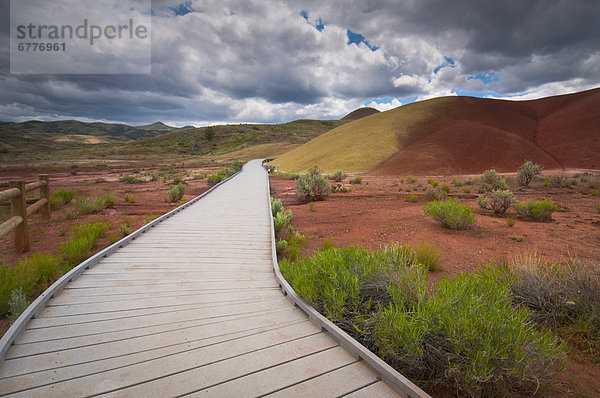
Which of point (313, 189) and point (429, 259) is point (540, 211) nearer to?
point (429, 259)

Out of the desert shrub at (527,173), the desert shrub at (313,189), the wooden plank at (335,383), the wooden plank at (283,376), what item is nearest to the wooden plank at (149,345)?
the wooden plank at (283,376)

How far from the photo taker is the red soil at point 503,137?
2609 centimetres

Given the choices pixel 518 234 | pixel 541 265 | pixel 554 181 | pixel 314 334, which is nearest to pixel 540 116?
pixel 554 181

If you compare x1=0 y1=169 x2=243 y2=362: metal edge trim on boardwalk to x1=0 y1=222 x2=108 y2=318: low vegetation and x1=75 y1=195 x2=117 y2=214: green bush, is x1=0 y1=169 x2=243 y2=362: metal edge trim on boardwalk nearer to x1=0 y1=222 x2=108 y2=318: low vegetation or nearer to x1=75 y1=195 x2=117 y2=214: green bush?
x1=0 y1=222 x2=108 y2=318: low vegetation

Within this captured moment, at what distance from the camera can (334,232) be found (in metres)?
7.25

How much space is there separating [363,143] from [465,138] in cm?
1106

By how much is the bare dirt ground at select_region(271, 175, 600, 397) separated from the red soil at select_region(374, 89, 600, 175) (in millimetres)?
16915

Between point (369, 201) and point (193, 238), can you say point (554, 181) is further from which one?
point (193, 238)

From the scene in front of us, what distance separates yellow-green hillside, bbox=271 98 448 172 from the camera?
30859mm

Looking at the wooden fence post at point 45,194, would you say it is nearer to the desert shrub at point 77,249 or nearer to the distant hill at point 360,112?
the desert shrub at point 77,249

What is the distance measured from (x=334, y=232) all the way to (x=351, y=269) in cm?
414

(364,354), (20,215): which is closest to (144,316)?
(364,354)

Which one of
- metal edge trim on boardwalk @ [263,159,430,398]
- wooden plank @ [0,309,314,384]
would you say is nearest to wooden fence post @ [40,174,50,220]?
wooden plank @ [0,309,314,384]

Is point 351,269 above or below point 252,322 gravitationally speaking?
above
